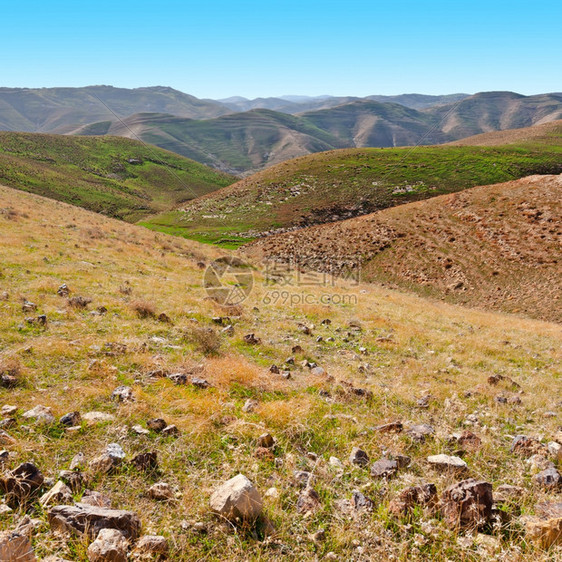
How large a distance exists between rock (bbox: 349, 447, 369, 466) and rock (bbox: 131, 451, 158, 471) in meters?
2.87

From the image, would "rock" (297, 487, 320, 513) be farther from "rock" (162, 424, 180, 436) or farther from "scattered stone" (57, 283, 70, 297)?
"scattered stone" (57, 283, 70, 297)

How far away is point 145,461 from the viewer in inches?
182

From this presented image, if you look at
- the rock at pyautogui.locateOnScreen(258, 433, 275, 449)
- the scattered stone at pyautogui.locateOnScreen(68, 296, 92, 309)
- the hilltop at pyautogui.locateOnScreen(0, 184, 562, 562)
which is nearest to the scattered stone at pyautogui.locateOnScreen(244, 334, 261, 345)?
the hilltop at pyautogui.locateOnScreen(0, 184, 562, 562)

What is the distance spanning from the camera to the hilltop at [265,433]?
151 inches

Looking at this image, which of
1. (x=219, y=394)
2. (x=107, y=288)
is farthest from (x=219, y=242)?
(x=219, y=394)

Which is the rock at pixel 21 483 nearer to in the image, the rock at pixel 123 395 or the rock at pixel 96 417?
the rock at pixel 96 417

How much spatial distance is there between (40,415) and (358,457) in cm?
487

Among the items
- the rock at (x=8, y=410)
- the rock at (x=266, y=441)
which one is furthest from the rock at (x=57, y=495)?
the rock at (x=266, y=441)

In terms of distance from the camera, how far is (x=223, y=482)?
14.8 ft

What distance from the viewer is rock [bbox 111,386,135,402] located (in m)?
6.05

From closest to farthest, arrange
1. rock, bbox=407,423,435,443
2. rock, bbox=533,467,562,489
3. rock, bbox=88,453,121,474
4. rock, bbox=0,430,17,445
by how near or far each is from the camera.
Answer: rock, bbox=88,453,121,474, rock, bbox=0,430,17,445, rock, bbox=533,467,562,489, rock, bbox=407,423,435,443

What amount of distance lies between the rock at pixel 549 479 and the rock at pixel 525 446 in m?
0.75

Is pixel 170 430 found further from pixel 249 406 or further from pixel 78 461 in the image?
pixel 249 406

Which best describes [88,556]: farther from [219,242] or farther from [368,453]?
[219,242]
